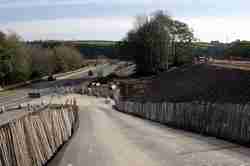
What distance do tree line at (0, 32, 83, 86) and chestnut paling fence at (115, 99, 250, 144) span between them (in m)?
87.0

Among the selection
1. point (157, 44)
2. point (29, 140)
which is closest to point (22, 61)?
point (157, 44)

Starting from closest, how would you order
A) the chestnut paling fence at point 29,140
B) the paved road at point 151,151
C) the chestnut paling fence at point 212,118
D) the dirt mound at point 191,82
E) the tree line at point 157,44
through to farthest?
the chestnut paling fence at point 29,140
the paved road at point 151,151
the chestnut paling fence at point 212,118
the dirt mound at point 191,82
the tree line at point 157,44

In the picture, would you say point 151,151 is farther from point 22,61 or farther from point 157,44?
point 22,61

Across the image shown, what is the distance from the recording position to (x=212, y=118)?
19.1 metres

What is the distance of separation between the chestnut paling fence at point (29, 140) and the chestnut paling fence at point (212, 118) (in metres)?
7.10

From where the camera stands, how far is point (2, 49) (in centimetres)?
10806

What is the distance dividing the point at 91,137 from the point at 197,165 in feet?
27.1

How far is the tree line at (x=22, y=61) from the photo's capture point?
108m

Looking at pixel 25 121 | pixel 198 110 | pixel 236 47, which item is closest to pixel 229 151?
pixel 198 110

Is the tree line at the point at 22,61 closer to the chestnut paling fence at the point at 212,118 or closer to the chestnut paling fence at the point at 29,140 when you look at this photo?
the chestnut paling fence at the point at 212,118

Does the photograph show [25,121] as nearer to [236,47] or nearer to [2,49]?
[236,47]

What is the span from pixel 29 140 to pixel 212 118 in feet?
30.0

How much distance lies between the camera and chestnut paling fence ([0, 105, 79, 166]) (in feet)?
39.6

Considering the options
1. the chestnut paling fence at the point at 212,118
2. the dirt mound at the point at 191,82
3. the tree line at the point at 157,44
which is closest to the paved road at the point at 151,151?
the chestnut paling fence at the point at 212,118
